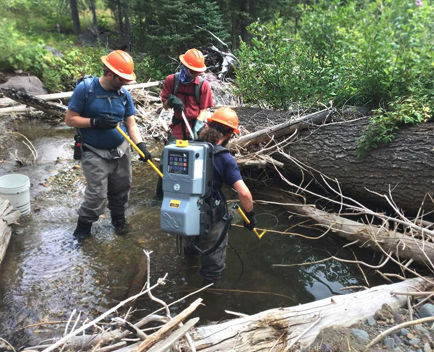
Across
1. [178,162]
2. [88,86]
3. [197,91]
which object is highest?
[88,86]

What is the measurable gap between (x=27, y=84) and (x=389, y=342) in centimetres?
1181

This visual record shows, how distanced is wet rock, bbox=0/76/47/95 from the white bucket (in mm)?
7267

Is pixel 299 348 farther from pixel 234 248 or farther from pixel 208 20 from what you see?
pixel 208 20

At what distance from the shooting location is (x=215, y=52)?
38.2ft

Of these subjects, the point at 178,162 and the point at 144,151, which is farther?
the point at 144,151

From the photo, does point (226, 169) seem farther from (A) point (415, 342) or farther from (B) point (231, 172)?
(A) point (415, 342)

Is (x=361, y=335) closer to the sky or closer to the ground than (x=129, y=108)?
closer to the ground

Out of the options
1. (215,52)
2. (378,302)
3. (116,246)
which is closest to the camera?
(378,302)

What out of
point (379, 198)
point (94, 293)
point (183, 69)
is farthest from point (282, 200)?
point (94, 293)

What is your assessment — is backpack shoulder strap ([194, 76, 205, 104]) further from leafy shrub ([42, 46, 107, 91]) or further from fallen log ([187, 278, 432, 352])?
leafy shrub ([42, 46, 107, 91])

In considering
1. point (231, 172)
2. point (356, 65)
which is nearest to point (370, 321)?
point (231, 172)

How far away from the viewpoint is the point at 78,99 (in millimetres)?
3521

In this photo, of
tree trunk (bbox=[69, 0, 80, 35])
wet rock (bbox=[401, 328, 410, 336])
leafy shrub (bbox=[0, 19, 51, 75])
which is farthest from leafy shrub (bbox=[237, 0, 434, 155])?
tree trunk (bbox=[69, 0, 80, 35])

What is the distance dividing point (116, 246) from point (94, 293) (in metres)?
0.83
